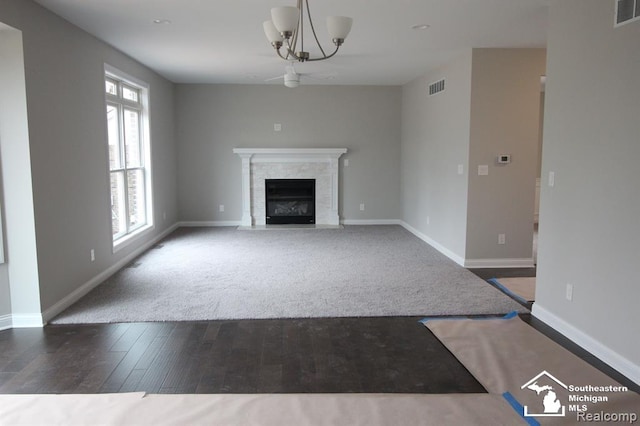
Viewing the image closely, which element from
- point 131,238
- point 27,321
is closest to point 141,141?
point 131,238

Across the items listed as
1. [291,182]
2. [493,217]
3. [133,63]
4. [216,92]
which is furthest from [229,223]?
[493,217]

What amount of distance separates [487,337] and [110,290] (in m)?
3.48

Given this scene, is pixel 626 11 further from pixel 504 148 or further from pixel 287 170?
pixel 287 170

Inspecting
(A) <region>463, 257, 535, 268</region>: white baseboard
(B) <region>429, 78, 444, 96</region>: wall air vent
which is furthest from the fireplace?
(A) <region>463, 257, 535, 268</region>: white baseboard

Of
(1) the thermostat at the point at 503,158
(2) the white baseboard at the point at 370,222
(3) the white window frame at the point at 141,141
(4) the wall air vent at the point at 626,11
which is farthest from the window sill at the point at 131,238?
(4) the wall air vent at the point at 626,11

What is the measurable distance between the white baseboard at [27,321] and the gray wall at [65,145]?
0.36 feet

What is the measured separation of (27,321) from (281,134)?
219 inches

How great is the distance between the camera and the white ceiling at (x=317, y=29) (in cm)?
383

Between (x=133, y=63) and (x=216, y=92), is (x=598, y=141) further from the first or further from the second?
(x=216, y=92)

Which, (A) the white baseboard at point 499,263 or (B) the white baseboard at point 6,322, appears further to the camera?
(A) the white baseboard at point 499,263

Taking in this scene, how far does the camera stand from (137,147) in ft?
21.8

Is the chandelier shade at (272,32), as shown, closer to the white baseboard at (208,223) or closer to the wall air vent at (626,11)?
the wall air vent at (626,11)

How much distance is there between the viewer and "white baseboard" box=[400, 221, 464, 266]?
5.84 m

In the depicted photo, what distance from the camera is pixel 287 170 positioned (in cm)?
860
